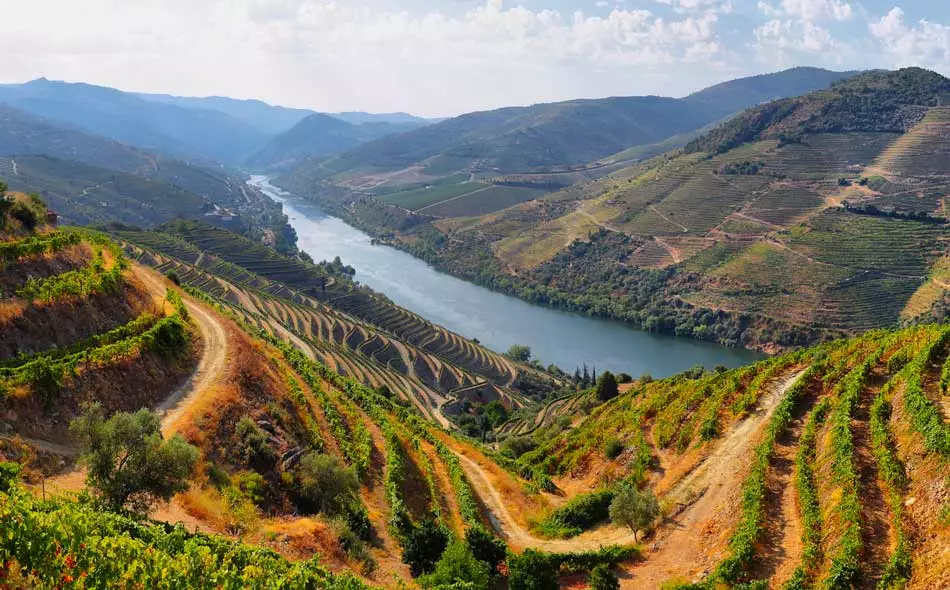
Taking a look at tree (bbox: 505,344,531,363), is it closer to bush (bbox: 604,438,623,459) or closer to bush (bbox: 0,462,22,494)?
bush (bbox: 604,438,623,459)

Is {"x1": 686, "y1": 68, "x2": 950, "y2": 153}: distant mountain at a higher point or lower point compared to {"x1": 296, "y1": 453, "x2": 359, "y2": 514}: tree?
higher

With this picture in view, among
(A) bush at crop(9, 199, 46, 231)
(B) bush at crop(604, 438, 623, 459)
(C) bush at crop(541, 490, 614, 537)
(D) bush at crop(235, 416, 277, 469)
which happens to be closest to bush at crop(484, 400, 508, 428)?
(B) bush at crop(604, 438, 623, 459)

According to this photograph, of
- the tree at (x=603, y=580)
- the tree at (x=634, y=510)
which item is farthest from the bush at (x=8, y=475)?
the tree at (x=634, y=510)

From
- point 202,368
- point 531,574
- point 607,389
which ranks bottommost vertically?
point 607,389

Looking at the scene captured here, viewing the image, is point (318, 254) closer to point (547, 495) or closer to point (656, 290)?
point (656, 290)

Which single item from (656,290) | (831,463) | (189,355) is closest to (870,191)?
(656,290)

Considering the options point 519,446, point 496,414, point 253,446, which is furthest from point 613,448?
point 496,414

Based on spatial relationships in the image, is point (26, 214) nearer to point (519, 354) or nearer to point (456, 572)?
point (456, 572)
